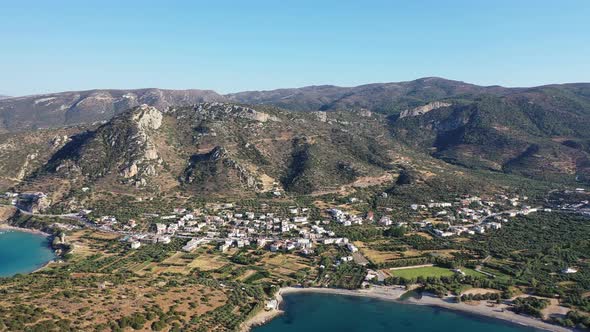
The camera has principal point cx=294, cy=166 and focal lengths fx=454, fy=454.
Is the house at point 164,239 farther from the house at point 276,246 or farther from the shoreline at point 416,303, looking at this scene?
the shoreline at point 416,303

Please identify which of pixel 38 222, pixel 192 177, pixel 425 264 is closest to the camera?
pixel 425 264

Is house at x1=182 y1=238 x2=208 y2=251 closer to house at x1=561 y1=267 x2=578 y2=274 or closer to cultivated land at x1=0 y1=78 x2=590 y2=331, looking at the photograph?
cultivated land at x1=0 y1=78 x2=590 y2=331

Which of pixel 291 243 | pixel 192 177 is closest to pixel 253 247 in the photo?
pixel 291 243

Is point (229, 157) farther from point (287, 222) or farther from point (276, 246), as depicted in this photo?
point (276, 246)

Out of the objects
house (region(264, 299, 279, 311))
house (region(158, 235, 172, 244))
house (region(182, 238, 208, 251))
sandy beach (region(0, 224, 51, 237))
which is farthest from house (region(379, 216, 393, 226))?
sandy beach (region(0, 224, 51, 237))

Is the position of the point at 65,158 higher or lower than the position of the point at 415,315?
higher

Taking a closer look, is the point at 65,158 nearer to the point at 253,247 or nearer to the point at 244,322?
the point at 253,247
